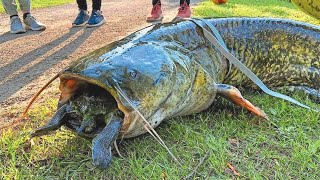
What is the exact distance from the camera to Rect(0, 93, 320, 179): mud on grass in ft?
7.45

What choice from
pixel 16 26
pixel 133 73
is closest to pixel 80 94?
pixel 133 73

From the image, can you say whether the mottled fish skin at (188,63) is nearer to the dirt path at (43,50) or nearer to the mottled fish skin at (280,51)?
the mottled fish skin at (280,51)

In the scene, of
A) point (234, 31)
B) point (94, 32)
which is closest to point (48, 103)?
point (234, 31)

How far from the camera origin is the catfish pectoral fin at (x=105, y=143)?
6.81ft

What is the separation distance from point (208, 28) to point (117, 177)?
1.63 metres

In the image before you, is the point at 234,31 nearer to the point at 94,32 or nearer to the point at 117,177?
the point at 117,177

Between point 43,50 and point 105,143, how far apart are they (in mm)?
3663

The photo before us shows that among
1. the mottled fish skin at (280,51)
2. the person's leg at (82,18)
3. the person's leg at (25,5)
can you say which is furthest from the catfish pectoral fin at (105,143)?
the person's leg at (82,18)

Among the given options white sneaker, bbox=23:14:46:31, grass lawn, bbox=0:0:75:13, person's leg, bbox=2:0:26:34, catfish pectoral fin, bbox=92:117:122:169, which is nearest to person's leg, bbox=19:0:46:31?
white sneaker, bbox=23:14:46:31

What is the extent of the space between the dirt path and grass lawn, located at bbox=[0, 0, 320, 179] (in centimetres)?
67

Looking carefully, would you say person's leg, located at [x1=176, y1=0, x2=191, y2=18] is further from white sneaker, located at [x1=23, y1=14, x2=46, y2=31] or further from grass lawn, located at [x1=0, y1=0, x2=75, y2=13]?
grass lawn, located at [x1=0, y1=0, x2=75, y2=13]

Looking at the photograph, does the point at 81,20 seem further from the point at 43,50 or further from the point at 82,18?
the point at 43,50

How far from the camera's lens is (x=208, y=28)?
11.3 ft

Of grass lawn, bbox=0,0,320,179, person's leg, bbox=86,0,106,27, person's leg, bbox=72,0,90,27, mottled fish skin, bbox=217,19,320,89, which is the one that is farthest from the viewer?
person's leg, bbox=72,0,90,27
